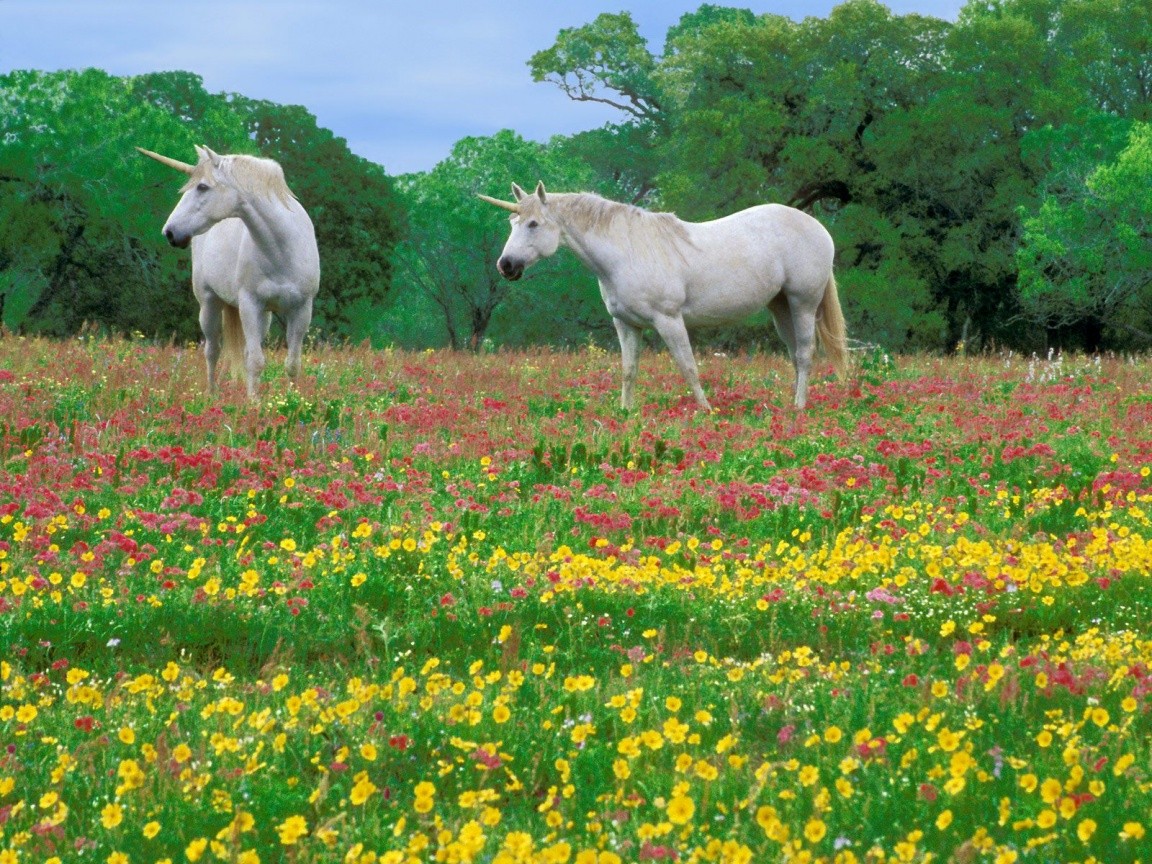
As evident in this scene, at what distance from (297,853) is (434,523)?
178 inches

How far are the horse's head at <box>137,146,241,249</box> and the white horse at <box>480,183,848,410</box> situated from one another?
2.89 m

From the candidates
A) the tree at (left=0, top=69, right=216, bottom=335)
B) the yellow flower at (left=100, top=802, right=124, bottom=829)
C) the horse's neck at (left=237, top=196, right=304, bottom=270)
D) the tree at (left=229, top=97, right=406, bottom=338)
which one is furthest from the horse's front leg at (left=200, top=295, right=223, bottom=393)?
the tree at (left=229, top=97, right=406, bottom=338)

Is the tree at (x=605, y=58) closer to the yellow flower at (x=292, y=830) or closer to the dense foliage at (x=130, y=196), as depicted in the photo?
the dense foliage at (x=130, y=196)

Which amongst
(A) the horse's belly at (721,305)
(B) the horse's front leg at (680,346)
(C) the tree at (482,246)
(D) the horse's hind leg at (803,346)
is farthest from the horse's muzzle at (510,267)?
(C) the tree at (482,246)

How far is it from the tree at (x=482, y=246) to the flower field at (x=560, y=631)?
37085 mm

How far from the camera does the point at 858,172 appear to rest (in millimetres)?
40312

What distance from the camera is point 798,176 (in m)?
40.2

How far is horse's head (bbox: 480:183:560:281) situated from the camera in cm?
1443

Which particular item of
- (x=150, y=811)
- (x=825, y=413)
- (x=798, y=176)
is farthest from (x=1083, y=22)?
(x=150, y=811)

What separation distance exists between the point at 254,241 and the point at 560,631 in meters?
8.48

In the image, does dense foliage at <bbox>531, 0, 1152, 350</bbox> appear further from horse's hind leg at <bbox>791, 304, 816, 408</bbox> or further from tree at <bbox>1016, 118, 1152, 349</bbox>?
horse's hind leg at <bbox>791, 304, 816, 408</bbox>

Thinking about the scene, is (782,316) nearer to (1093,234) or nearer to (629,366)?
(629,366)

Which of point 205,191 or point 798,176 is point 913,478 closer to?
point 205,191

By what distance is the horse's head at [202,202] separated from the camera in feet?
43.4
